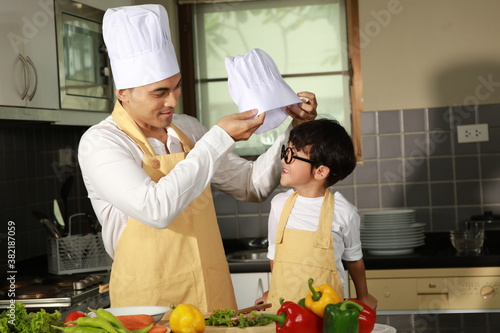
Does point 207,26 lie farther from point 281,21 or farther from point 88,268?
point 88,268

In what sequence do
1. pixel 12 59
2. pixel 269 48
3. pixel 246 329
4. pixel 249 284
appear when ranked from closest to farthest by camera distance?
1. pixel 246 329
2. pixel 12 59
3. pixel 249 284
4. pixel 269 48

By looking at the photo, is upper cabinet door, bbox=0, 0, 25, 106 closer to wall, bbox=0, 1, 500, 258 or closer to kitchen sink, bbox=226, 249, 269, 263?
wall, bbox=0, 1, 500, 258

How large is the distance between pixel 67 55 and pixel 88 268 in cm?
92

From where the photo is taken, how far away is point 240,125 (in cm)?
159

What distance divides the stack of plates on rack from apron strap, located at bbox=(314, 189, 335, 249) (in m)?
1.10

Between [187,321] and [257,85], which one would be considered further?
[257,85]

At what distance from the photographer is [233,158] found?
6.61ft

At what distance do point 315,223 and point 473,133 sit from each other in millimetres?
1654

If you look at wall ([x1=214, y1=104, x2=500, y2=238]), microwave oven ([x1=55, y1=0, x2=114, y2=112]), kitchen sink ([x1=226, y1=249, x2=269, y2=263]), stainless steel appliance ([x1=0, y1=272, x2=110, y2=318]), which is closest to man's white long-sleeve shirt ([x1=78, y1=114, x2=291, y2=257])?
stainless steel appliance ([x1=0, y1=272, x2=110, y2=318])

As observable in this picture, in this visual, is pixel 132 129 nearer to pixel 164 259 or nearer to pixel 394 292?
pixel 164 259

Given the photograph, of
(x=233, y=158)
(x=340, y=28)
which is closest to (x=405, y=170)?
(x=340, y=28)

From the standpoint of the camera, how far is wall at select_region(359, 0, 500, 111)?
331 cm

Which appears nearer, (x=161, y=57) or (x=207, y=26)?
(x=161, y=57)

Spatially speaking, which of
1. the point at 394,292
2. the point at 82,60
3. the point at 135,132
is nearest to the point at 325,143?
the point at 135,132
